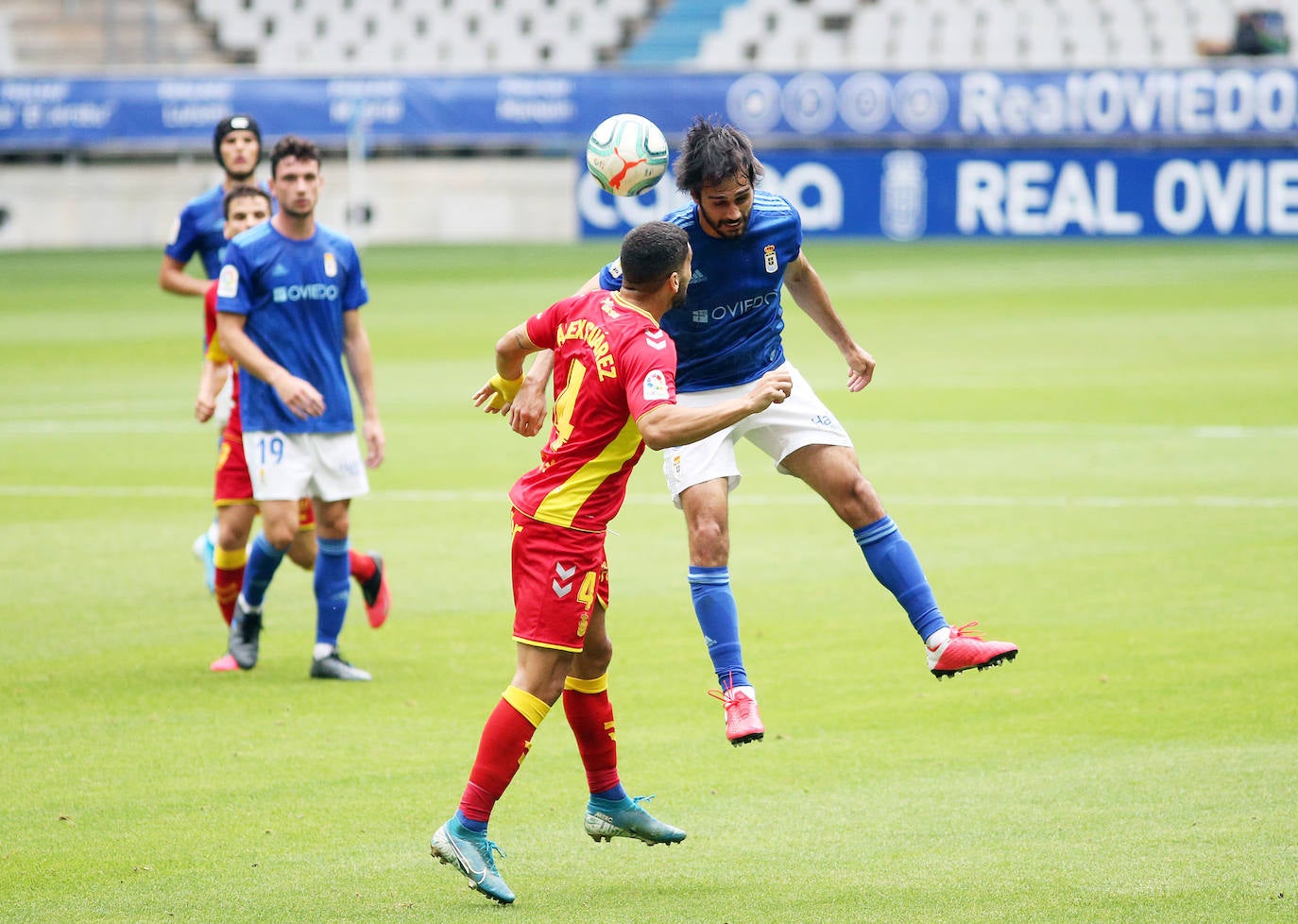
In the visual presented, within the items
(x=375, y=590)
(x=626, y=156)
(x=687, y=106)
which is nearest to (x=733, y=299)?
(x=626, y=156)

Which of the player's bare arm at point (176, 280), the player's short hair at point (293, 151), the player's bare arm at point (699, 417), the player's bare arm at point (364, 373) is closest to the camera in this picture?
the player's bare arm at point (699, 417)

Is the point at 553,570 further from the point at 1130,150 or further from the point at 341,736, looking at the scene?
the point at 1130,150

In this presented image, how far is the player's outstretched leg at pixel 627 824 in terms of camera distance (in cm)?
545

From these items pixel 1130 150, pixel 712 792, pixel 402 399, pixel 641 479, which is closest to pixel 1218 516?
pixel 641 479

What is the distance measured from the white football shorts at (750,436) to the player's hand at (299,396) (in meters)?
1.67

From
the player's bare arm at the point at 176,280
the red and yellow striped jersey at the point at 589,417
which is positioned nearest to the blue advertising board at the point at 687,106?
the player's bare arm at the point at 176,280

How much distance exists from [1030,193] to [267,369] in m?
31.1

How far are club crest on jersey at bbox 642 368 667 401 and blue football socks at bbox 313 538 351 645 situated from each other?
3.34 m

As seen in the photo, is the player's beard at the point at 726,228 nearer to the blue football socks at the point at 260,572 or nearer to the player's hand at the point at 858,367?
the player's hand at the point at 858,367

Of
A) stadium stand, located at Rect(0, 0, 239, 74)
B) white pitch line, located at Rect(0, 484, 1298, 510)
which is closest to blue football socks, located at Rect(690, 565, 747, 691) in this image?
white pitch line, located at Rect(0, 484, 1298, 510)

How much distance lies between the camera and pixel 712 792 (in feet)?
20.3

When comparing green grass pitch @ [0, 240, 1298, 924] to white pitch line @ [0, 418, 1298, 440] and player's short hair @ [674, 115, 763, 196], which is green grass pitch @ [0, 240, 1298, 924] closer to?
white pitch line @ [0, 418, 1298, 440]

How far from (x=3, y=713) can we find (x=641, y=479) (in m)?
6.92

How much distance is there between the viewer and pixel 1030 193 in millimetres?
36562
